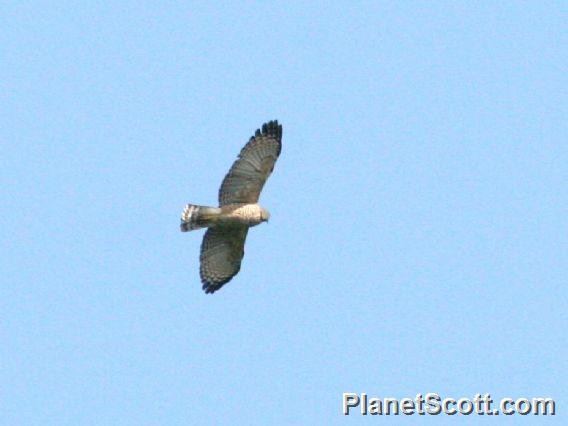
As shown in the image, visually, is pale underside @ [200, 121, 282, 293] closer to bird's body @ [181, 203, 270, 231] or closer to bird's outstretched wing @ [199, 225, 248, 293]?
bird's body @ [181, 203, 270, 231]

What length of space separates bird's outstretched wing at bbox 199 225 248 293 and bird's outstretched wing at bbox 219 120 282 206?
2.08 feet

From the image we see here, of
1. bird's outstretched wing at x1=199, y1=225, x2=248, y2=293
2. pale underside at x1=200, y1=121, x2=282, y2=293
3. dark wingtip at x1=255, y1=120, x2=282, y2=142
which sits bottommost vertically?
bird's outstretched wing at x1=199, y1=225, x2=248, y2=293

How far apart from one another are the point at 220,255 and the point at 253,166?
155 centimetres

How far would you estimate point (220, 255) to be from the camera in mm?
26469

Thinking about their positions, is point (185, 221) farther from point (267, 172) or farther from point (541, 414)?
point (541, 414)

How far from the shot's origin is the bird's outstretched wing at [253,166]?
25.6m

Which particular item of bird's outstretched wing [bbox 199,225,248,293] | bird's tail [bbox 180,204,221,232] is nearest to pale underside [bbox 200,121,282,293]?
bird's tail [bbox 180,204,221,232]

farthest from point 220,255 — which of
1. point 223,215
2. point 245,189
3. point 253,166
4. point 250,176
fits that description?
point 253,166

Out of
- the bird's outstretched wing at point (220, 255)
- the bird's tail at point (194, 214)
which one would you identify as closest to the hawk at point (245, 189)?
the bird's tail at point (194, 214)

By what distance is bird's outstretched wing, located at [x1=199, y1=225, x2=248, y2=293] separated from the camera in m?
26.3

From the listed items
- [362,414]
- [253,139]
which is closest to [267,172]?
[253,139]

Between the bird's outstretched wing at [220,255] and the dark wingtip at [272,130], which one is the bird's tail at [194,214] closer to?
the bird's outstretched wing at [220,255]

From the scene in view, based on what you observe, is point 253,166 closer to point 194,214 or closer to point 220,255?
point 194,214

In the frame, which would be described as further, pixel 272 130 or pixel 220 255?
pixel 220 255
